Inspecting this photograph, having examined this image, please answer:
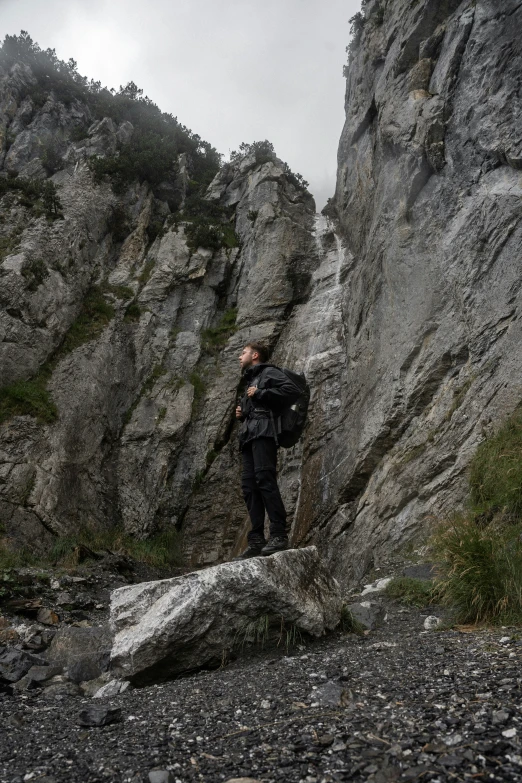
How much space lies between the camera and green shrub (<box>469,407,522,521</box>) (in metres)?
6.99

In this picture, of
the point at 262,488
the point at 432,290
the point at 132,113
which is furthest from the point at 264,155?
the point at 262,488

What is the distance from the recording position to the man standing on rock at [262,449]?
7.19 meters

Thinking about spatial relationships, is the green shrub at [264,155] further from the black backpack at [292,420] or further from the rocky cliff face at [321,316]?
the black backpack at [292,420]

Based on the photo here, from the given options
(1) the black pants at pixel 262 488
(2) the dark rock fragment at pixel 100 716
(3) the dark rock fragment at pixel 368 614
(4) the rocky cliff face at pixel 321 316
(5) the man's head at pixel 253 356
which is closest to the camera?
(2) the dark rock fragment at pixel 100 716

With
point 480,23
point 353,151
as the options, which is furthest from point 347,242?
point 480,23

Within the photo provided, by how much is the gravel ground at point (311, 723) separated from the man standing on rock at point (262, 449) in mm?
2420

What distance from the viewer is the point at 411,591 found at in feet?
22.7

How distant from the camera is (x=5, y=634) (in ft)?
22.5

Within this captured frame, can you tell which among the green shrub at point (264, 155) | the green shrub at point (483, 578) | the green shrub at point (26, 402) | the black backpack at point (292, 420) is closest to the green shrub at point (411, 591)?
the green shrub at point (483, 578)

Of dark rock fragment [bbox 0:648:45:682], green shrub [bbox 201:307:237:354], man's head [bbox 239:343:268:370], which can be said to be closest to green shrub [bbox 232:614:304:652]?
dark rock fragment [bbox 0:648:45:682]

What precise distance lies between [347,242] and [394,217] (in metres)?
6.13

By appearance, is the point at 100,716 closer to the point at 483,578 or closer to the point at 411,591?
the point at 483,578

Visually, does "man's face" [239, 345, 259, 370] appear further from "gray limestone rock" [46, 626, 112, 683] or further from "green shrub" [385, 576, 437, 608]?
"gray limestone rock" [46, 626, 112, 683]

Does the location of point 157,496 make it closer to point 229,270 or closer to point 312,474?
point 312,474
